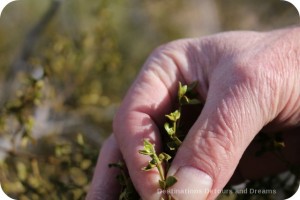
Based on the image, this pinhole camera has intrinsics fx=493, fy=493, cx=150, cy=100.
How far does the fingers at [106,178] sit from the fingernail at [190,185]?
1.06 feet

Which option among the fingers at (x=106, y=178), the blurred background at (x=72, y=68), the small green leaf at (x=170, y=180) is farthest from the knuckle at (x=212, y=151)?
the blurred background at (x=72, y=68)

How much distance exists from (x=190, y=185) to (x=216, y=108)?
0.71 feet

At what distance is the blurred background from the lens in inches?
70.6

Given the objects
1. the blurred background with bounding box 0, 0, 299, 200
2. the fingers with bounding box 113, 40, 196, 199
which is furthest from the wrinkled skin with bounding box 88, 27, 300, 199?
the blurred background with bounding box 0, 0, 299, 200

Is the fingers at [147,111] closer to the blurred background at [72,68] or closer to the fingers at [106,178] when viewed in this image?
the fingers at [106,178]

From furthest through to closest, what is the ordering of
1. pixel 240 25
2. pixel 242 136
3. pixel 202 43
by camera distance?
pixel 240 25 → pixel 202 43 → pixel 242 136

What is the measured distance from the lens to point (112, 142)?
159cm

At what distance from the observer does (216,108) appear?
51.4 inches

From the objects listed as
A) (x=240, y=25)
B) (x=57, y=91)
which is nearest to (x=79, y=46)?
(x=57, y=91)

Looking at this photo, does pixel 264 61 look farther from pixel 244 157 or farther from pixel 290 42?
pixel 244 157

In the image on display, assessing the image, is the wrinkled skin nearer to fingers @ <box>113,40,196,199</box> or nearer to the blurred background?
fingers @ <box>113,40,196,199</box>

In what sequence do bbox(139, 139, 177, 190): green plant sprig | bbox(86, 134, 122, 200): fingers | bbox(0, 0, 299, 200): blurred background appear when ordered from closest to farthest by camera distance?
bbox(139, 139, 177, 190): green plant sprig → bbox(86, 134, 122, 200): fingers → bbox(0, 0, 299, 200): blurred background

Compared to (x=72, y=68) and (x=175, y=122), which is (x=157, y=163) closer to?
(x=175, y=122)

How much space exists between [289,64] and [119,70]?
1.49 meters
